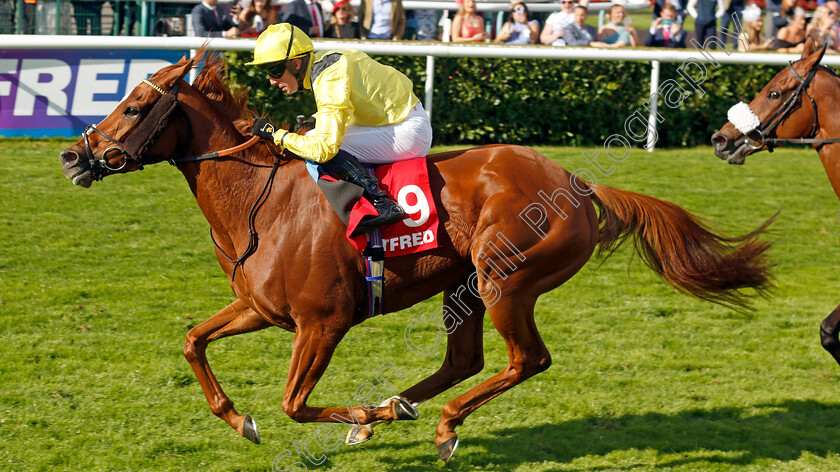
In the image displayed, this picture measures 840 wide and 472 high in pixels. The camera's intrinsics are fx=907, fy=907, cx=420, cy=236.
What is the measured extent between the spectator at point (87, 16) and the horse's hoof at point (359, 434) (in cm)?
758

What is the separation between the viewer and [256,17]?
969 centimetres

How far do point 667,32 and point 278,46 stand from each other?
25.8ft

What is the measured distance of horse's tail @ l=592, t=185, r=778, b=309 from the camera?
4551 mm

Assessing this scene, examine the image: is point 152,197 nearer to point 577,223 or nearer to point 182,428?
point 182,428

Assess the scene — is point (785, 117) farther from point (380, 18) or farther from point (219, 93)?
point (380, 18)

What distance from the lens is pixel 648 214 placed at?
4.57 meters

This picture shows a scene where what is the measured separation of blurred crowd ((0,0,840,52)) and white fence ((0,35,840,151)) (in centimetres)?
45

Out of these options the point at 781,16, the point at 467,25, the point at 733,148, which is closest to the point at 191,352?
the point at 733,148

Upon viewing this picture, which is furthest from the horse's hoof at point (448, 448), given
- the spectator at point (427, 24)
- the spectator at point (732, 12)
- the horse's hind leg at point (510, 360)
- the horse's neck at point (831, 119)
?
the spectator at point (732, 12)

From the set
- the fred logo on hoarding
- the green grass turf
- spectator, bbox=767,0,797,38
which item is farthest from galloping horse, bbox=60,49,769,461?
spectator, bbox=767,0,797,38

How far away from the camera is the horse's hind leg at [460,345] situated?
4543 mm

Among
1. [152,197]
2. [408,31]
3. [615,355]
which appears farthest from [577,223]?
[408,31]

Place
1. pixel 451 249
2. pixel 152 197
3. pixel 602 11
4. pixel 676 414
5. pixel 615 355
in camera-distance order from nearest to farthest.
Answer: pixel 451 249 < pixel 676 414 < pixel 615 355 < pixel 152 197 < pixel 602 11

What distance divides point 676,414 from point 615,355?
799 millimetres
